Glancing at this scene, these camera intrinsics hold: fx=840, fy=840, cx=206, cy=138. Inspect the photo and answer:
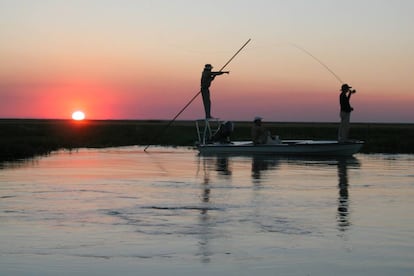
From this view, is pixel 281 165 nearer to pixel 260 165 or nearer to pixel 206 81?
pixel 260 165

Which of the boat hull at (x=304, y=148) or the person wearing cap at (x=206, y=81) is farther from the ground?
the person wearing cap at (x=206, y=81)

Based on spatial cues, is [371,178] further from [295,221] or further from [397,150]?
[397,150]

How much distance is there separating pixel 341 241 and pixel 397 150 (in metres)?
26.3

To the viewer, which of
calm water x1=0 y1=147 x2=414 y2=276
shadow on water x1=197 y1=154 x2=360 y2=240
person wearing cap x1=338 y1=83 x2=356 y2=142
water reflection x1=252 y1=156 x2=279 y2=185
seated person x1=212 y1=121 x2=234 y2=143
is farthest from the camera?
seated person x1=212 y1=121 x2=234 y2=143

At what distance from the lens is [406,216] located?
42.2ft

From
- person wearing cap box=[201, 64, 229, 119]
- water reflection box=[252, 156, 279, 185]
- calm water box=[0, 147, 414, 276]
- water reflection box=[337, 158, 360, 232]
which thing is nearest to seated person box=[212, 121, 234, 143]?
person wearing cap box=[201, 64, 229, 119]

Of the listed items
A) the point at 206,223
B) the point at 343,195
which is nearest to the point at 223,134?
the point at 343,195

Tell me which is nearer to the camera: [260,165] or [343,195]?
[343,195]

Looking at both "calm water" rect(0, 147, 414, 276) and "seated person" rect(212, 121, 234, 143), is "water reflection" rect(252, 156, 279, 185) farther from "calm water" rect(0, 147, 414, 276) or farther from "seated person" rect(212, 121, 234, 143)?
"seated person" rect(212, 121, 234, 143)

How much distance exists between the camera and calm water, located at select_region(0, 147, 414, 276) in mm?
9109

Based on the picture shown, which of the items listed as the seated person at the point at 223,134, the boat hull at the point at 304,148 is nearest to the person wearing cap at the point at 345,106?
the boat hull at the point at 304,148

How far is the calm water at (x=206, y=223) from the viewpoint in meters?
9.11

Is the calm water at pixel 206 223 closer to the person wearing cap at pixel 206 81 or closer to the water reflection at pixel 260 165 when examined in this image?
the water reflection at pixel 260 165

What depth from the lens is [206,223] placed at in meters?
12.0
